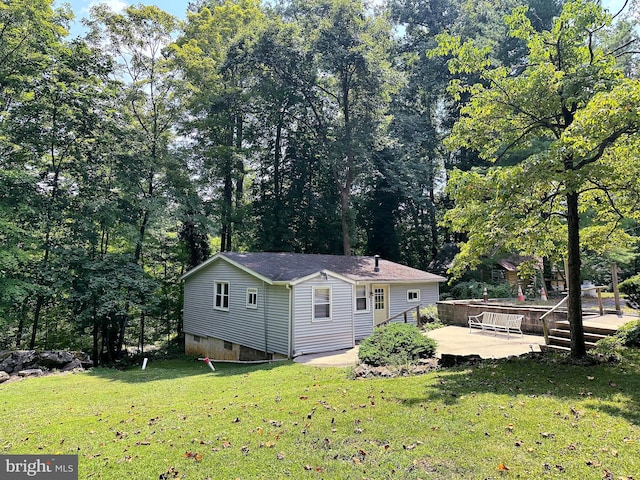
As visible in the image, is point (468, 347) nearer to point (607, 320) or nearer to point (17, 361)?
point (607, 320)

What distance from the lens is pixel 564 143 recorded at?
7008 millimetres

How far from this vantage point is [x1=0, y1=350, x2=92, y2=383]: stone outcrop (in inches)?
506

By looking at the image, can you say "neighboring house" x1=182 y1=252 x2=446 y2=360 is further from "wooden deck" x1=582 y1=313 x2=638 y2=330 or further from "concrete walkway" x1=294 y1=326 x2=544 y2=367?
"wooden deck" x1=582 y1=313 x2=638 y2=330

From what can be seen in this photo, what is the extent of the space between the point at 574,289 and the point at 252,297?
35.9 ft

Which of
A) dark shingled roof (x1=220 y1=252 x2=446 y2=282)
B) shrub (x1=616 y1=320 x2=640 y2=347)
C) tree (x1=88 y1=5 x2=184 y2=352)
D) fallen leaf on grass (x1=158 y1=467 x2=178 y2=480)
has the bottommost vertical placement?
fallen leaf on grass (x1=158 y1=467 x2=178 y2=480)

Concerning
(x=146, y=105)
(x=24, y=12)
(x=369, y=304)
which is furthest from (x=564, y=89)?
(x=146, y=105)

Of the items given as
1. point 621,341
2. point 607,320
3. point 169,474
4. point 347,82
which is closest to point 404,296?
point 607,320

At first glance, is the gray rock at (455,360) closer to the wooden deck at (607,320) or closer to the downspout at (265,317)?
the wooden deck at (607,320)

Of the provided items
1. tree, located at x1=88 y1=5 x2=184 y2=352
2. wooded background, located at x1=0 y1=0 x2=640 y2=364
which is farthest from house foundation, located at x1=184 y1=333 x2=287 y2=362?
tree, located at x1=88 y1=5 x2=184 y2=352

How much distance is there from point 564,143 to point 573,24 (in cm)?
323

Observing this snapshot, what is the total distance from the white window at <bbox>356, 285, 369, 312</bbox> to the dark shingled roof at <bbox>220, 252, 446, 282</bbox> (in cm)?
52

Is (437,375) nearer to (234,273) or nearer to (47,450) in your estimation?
(47,450)

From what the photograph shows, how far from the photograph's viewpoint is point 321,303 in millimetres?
14445
